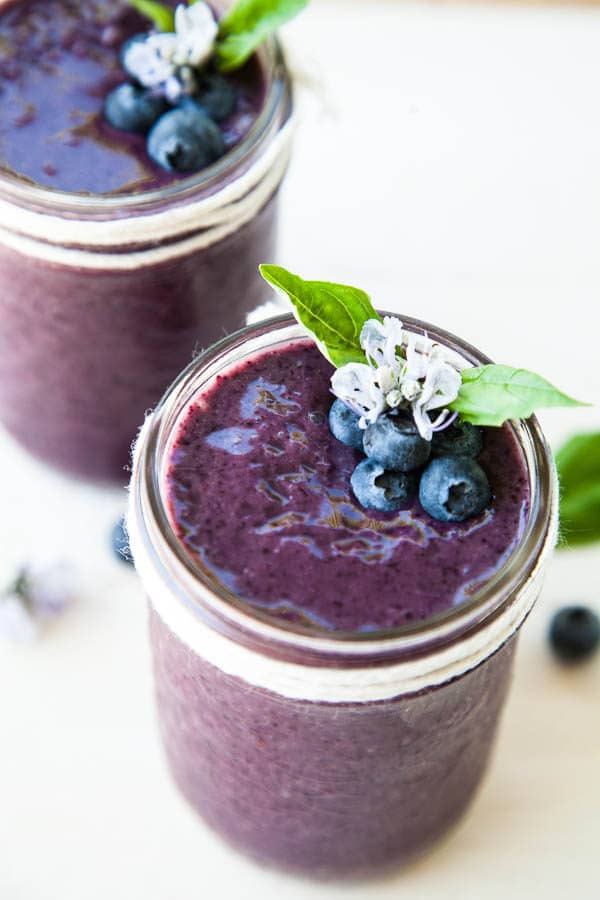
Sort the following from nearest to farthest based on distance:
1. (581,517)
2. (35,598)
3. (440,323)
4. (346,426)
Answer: (346,426) < (581,517) < (35,598) < (440,323)

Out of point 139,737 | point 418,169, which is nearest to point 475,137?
point 418,169

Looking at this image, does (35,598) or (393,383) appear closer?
(393,383)

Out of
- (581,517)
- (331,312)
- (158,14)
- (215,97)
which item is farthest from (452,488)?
(158,14)

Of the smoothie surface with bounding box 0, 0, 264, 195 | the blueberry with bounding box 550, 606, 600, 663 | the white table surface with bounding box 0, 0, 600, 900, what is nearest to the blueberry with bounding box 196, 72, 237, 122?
the smoothie surface with bounding box 0, 0, 264, 195

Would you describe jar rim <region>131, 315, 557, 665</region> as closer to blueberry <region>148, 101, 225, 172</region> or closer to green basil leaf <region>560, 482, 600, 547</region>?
green basil leaf <region>560, 482, 600, 547</region>

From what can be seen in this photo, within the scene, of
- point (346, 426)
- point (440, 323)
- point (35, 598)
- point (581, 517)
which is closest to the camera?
point (346, 426)

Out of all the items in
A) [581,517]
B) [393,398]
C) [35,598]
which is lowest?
[35,598]

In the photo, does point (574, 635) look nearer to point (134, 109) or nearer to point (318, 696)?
point (318, 696)
